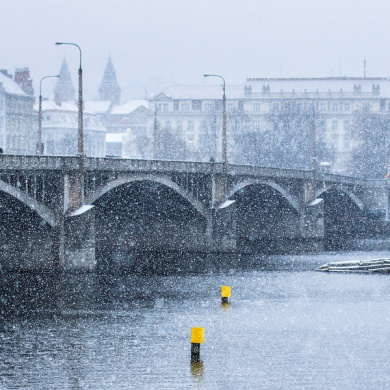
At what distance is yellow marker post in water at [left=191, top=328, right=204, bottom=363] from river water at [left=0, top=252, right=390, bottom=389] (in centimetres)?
19

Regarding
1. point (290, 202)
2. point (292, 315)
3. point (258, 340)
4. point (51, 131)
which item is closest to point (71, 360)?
point (258, 340)

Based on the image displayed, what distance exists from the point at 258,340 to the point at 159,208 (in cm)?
4412

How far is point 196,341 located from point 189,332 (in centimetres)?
602

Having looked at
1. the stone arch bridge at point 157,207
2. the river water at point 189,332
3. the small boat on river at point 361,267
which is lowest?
the river water at point 189,332

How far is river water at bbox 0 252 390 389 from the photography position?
29.5 metres

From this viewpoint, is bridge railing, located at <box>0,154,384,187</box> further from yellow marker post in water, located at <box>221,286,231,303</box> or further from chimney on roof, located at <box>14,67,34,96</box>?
chimney on roof, located at <box>14,67,34,96</box>

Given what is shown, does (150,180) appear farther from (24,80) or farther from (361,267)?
(24,80)

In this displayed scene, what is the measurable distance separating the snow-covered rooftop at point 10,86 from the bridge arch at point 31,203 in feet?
357

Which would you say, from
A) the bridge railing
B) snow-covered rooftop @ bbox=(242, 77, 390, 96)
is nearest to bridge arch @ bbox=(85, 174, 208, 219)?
the bridge railing

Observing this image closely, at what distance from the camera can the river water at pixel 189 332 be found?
29.5m

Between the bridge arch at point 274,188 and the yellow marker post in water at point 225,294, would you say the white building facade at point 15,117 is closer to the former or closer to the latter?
the bridge arch at point 274,188

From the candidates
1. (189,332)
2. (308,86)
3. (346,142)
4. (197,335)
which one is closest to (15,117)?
(308,86)

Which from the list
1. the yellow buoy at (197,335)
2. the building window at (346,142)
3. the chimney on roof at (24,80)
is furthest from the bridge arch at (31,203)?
the building window at (346,142)

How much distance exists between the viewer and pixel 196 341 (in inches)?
1241
